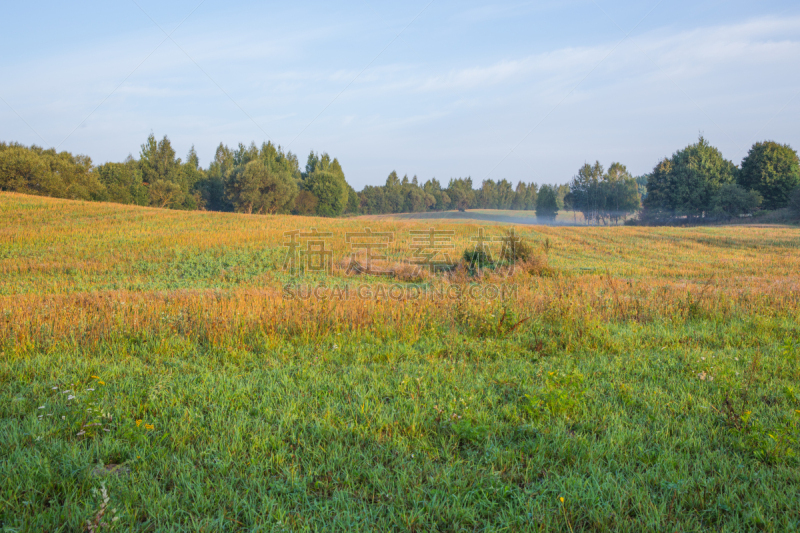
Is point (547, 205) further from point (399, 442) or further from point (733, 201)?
point (399, 442)

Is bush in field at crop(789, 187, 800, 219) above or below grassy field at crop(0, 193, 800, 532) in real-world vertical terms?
above

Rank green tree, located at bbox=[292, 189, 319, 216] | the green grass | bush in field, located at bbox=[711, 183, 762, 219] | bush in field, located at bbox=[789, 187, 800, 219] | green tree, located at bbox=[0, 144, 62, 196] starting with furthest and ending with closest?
green tree, located at bbox=[292, 189, 319, 216] → bush in field, located at bbox=[711, 183, 762, 219] → green tree, located at bbox=[0, 144, 62, 196] → bush in field, located at bbox=[789, 187, 800, 219] → the green grass

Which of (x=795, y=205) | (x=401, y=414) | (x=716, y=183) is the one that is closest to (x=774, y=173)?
(x=716, y=183)

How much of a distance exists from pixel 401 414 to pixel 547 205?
306ft

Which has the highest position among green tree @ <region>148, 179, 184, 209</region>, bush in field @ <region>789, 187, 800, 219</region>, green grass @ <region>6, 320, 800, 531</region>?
green tree @ <region>148, 179, 184, 209</region>

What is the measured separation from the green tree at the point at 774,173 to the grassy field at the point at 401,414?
63.6 metres

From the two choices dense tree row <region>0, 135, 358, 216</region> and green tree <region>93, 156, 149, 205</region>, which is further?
green tree <region>93, 156, 149, 205</region>

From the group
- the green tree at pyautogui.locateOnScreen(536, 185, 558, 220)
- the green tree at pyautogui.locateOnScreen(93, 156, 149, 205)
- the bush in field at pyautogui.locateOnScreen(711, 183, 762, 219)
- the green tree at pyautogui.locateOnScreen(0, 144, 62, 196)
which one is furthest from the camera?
the green tree at pyautogui.locateOnScreen(536, 185, 558, 220)

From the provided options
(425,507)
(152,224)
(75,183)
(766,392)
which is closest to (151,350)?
(425,507)

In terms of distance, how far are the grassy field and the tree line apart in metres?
57.1

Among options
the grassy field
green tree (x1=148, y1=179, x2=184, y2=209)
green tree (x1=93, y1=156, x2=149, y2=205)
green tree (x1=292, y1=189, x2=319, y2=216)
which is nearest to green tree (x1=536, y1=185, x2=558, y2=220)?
green tree (x1=292, y1=189, x2=319, y2=216)

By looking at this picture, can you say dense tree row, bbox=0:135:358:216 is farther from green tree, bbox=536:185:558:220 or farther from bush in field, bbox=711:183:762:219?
bush in field, bbox=711:183:762:219

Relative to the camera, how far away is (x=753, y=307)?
833 centimetres

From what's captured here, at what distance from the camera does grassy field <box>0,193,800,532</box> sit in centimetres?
265
